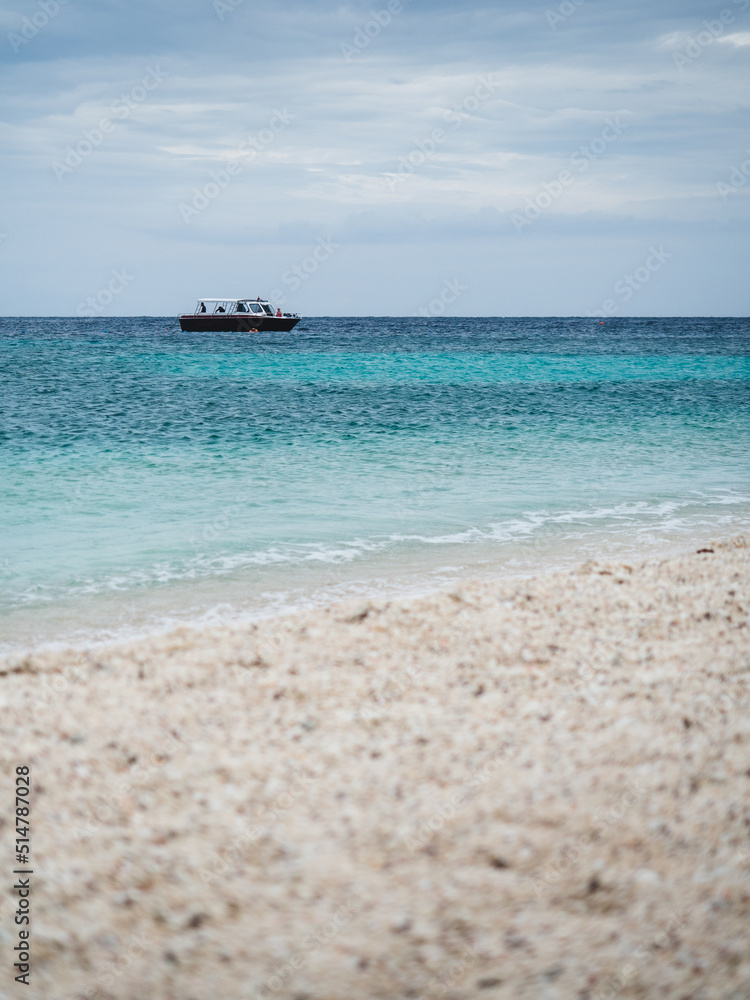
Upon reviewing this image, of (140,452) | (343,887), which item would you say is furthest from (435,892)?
(140,452)

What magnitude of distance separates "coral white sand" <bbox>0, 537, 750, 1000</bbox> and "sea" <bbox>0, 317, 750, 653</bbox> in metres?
2.24

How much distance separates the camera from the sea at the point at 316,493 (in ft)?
25.6

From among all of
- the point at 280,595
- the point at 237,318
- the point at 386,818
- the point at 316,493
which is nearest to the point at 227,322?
the point at 237,318

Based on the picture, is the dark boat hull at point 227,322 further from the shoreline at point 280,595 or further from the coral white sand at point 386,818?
the coral white sand at point 386,818

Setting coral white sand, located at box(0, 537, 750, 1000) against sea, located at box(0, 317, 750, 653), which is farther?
sea, located at box(0, 317, 750, 653)

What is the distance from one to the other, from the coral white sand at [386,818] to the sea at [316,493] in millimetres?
2240

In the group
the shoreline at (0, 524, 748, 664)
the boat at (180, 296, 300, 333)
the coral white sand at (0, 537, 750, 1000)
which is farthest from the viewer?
the boat at (180, 296, 300, 333)

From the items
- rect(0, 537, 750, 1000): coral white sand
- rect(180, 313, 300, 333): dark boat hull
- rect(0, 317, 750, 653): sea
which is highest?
rect(180, 313, 300, 333): dark boat hull

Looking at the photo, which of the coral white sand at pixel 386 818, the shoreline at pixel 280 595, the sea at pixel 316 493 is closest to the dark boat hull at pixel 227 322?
the sea at pixel 316 493

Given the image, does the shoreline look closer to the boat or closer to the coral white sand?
the coral white sand

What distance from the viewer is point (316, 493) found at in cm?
1218

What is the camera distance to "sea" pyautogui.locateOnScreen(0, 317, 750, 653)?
7816 mm

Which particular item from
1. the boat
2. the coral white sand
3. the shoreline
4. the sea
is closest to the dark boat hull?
the boat

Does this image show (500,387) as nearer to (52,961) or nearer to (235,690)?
(235,690)
